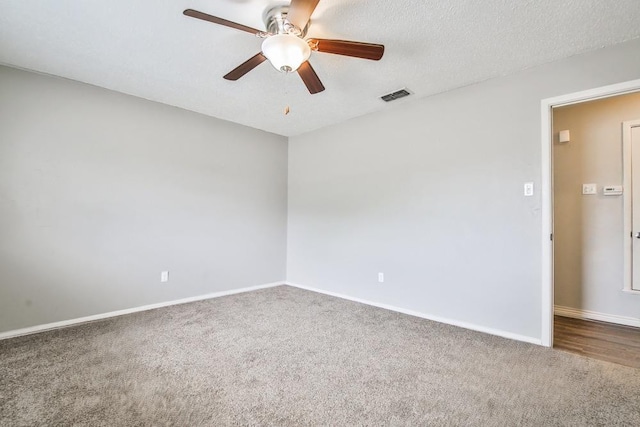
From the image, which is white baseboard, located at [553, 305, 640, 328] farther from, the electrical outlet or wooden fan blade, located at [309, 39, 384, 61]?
wooden fan blade, located at [309, 39, 384, 61]

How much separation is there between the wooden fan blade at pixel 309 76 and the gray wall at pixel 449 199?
145 cm

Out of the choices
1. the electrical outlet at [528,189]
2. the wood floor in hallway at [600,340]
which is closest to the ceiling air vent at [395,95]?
the electrical outlet at [528,189]

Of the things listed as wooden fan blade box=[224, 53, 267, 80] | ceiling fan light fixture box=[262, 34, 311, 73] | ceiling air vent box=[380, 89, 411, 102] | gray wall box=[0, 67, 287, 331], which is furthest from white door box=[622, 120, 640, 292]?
gray wall box=[0, 67, 287, 331]

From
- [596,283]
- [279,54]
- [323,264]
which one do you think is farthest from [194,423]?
[596,283]

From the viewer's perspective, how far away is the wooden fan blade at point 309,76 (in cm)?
206

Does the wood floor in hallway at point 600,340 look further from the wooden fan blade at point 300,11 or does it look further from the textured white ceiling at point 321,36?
the wooden fan blade at point 300,11

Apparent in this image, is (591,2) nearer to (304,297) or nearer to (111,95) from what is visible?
(304,297)

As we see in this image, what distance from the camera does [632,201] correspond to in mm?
2922

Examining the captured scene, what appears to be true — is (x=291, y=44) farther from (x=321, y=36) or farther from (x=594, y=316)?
(x=594, y=316)

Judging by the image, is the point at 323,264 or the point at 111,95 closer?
the point at 111,95

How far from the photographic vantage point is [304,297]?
386cm

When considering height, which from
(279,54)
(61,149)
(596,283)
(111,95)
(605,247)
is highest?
(111,95)

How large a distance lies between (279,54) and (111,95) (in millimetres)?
2357

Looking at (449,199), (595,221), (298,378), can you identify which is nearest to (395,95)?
(449,199)
